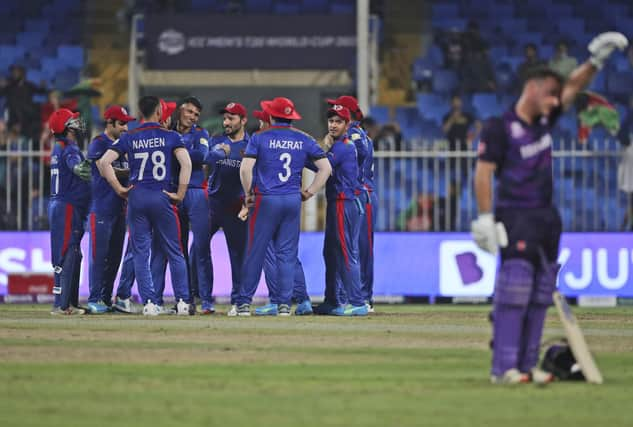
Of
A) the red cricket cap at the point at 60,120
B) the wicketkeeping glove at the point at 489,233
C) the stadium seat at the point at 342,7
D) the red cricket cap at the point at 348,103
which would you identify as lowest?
the wicketkeeping glove at the point at 489,233

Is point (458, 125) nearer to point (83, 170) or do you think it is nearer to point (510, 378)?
point (83, 170)

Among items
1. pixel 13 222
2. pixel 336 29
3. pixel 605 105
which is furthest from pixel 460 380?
pixel 336 29

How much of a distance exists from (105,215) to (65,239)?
56 centimetres

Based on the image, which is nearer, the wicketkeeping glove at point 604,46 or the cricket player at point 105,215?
the wicketkeeping glove at point 604,46

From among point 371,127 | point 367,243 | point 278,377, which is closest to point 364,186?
point 367,243

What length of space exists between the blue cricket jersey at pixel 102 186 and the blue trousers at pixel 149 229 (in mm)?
729

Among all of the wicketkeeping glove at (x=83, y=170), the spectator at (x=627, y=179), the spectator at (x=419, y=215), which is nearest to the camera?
the wicketkeeping glove at (x=83, y=170)

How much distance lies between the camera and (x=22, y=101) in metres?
27.0

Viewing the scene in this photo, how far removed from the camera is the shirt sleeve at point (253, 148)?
15.7 m

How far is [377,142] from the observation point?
23703 millimetres

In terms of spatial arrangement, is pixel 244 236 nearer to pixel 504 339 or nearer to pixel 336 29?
pixel 504 339

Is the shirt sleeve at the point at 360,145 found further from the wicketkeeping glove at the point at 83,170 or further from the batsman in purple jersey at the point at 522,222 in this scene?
the batsman in purple jersey at the point at 522,222

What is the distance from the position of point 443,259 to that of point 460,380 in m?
11.6

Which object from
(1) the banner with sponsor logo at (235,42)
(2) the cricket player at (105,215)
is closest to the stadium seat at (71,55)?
(1) the banner with sponsor logo at (235,42)
